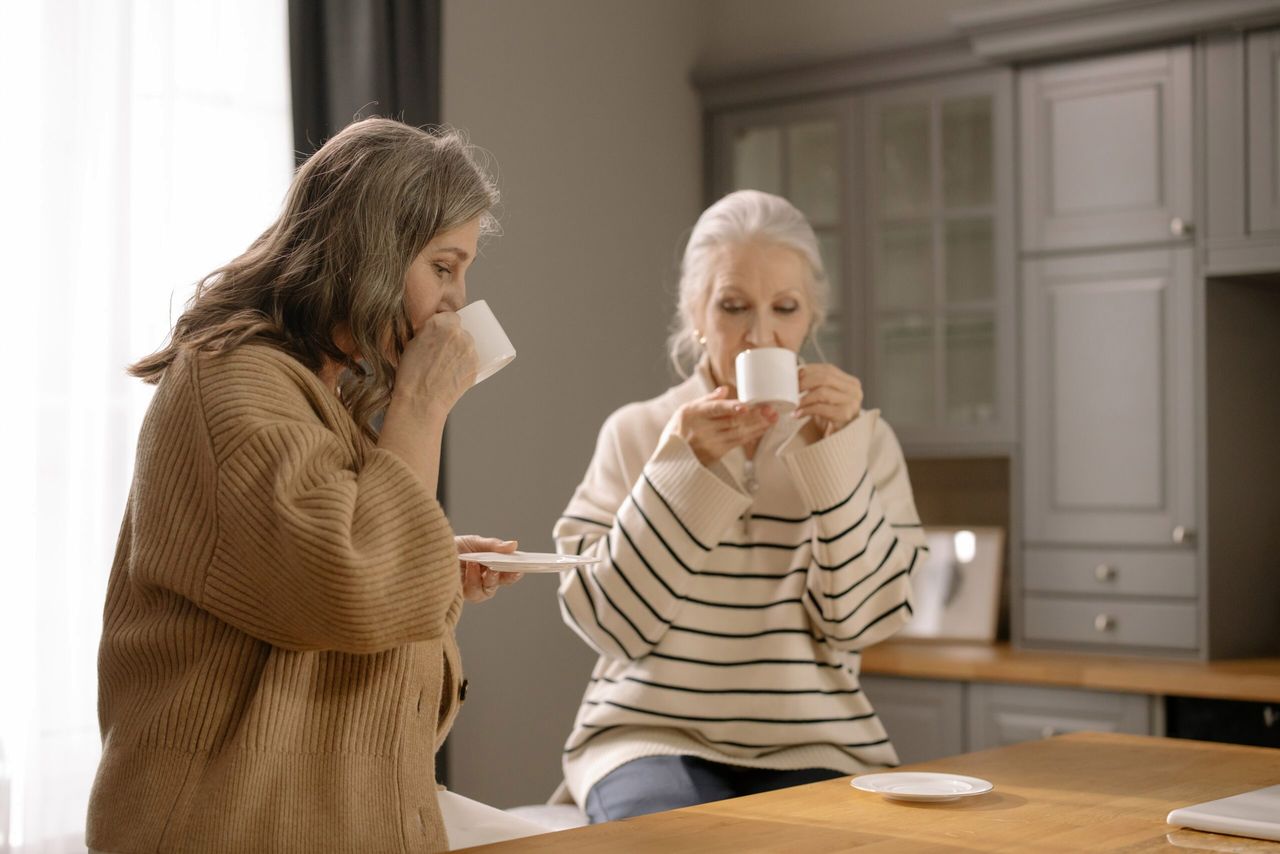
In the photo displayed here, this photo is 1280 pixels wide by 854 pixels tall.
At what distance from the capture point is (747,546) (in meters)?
2.27

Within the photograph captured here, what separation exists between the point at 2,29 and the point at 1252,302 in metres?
2.76

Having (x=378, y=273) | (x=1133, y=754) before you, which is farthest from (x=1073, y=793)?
(x=378, y=273)

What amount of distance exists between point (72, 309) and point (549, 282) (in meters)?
1.42

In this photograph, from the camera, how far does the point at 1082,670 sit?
121 inches

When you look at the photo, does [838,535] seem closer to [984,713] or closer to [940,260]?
[984,713]

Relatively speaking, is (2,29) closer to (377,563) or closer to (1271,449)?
(377,563)

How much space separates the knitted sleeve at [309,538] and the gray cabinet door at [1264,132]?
243 centimetres

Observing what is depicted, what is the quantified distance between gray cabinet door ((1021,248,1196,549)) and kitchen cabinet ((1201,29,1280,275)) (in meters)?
0.11

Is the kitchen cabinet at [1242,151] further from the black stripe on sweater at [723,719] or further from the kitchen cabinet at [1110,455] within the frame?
the black stripe on sweater at [723,719]

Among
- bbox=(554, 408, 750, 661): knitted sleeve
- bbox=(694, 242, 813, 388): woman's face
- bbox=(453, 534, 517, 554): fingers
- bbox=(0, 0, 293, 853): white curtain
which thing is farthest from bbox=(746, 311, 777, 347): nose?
bbox=(0, 0, 293, 853): white curtain

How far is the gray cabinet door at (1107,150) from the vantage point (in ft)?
10.3

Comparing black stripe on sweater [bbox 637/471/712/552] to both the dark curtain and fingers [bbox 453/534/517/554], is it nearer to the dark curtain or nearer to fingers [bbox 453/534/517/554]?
fingers [bbox 453/534/517/554]

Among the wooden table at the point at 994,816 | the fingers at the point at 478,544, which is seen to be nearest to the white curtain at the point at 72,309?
the fingers at the point at 478,544

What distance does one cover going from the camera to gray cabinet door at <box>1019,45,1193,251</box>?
315 centimetres
